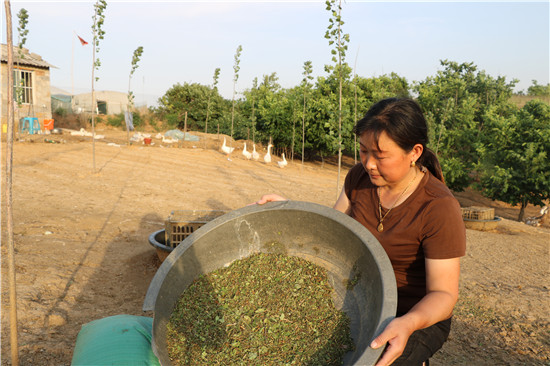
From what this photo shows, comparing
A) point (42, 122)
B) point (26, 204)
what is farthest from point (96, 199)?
point (42, 122)

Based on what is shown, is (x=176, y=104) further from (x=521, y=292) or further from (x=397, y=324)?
(x=397, y=324)

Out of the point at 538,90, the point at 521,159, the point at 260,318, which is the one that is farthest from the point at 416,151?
the point at 538,90

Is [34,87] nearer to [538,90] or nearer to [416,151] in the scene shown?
[416,151]

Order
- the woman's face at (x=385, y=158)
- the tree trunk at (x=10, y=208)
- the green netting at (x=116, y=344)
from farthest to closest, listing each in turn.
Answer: the tree trunk at (x=10, y=208) → the green netting at (x=116, y=344) → the woman's face at (x=385, y=158)

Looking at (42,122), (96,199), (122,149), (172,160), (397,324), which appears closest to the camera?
(397,324)

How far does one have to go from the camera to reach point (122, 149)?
15.6 m

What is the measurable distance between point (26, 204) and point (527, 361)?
25.2ft

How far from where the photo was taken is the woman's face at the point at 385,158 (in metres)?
1.77

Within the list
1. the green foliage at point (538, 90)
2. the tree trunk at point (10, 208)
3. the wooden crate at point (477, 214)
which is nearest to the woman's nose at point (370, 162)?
the tree trunk at point (10, 208)

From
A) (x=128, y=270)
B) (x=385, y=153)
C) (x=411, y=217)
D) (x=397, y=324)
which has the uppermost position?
(x=385, y=153)

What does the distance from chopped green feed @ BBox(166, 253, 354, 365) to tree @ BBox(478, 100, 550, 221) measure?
38.0ft

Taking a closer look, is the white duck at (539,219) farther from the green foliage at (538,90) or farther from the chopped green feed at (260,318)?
the green foliage at (538,90)

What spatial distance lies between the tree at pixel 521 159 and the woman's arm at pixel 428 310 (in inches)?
452

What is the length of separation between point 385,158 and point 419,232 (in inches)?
14.7
